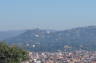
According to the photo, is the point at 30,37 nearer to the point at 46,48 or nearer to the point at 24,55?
the point at 46,48

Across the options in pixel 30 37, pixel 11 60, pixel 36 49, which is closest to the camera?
pixel 11 60

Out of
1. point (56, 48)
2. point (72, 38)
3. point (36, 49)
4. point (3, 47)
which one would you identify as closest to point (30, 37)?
point (72, 38)

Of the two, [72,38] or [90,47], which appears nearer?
[90,47]

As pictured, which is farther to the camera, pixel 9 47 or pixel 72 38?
pixel 72 38

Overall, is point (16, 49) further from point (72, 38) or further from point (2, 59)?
point (72, 38)

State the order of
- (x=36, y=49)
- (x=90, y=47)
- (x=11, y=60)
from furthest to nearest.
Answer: (x=90, y=47), (x=36, y=49), (x=11, y=60)

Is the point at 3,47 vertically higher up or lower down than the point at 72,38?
lower down
